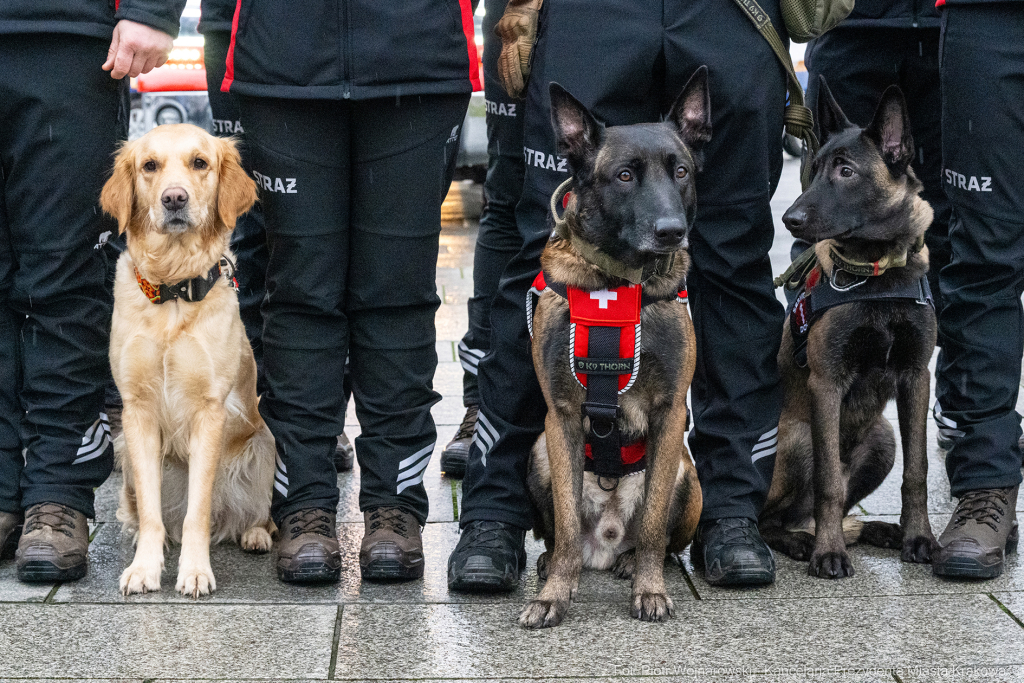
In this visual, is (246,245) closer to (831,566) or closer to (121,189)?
(121,189)

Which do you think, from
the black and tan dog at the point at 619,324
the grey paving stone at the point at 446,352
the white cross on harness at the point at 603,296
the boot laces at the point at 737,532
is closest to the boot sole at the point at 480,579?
the black and tan dog at the point at 619,324

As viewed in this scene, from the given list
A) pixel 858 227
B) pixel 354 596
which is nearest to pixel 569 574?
pixel 354 596

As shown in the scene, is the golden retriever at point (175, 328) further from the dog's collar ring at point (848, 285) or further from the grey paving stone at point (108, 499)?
the dog's collar ring at point (848, 285)

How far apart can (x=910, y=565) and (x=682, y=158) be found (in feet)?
5.07

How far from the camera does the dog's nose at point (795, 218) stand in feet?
11.3

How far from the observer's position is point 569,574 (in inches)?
125

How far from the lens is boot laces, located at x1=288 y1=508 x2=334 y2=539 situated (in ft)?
11.4

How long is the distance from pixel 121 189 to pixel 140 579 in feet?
3.84

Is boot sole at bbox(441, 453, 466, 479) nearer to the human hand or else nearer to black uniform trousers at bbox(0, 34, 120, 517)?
black uniform trousers at bbox(0, 34, 120, 517)

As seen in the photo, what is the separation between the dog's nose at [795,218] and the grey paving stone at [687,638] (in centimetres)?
114

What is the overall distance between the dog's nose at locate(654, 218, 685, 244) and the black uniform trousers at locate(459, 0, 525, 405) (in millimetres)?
1516

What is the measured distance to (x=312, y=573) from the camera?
132 inches

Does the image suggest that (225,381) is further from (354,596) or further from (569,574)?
(569,574)

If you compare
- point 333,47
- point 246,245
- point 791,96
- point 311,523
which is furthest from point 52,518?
point 791,96
